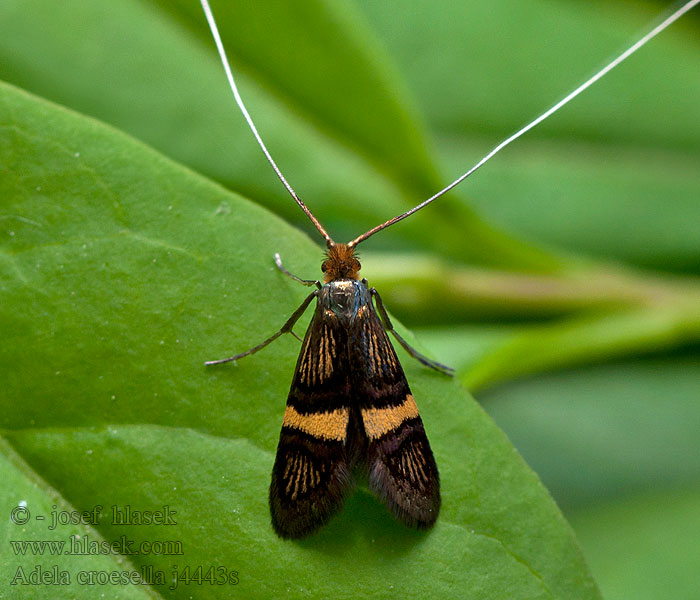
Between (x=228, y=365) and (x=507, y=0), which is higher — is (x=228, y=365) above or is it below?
below

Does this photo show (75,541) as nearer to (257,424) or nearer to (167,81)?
(257,424)

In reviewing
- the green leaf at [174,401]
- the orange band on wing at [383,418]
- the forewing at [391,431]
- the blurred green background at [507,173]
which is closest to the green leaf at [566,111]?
the blurred green background at [507,173]

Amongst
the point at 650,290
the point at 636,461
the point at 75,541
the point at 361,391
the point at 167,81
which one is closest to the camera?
the point at 75,541

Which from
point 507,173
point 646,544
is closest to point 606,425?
point 646,544

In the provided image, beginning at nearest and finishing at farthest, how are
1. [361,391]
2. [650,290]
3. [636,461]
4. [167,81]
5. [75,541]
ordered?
[75,541]
[361,391]
[167,81]
[650,290]
[636,461]

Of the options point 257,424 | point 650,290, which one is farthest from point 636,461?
point 257,424

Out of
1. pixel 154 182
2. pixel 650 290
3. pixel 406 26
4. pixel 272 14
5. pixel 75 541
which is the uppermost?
pixel 406 26

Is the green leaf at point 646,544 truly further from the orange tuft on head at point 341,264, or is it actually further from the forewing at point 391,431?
the orange tuft on head at point 341,264

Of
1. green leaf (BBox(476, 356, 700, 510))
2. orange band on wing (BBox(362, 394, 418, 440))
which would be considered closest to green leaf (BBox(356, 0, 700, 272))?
green leaf (BBox(476, 356, 700, 510))
